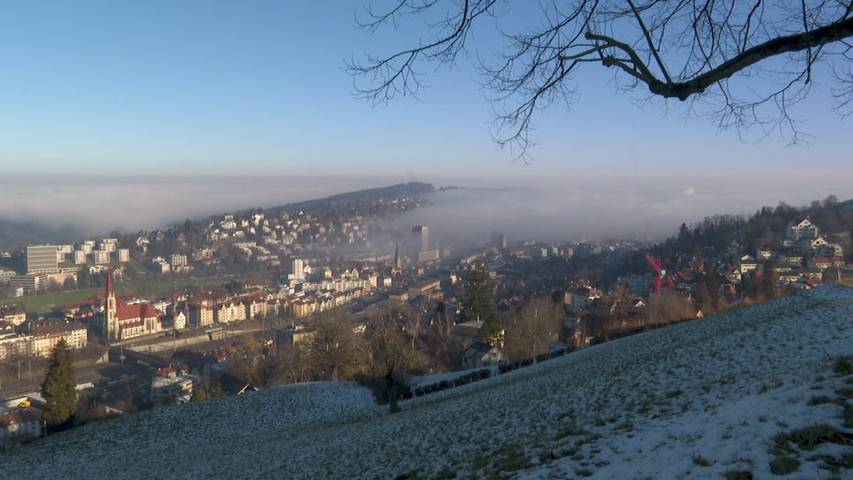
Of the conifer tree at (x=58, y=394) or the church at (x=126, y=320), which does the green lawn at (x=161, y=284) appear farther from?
the conifer tree at (x=58, y=394)

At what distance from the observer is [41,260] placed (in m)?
78.1

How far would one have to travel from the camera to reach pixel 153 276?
83688mm

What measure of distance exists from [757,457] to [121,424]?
1655 cm

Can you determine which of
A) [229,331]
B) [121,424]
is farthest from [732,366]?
[229,331]

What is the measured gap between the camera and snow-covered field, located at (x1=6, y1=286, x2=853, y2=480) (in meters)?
4.51

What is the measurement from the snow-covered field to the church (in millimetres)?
36779

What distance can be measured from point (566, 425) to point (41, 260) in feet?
302

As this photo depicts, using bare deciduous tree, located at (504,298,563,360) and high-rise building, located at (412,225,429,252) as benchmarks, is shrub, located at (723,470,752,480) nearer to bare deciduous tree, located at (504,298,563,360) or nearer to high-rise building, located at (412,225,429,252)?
bare deciduous tree, located at (504,298,563,360)

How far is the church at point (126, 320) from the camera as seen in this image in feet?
156

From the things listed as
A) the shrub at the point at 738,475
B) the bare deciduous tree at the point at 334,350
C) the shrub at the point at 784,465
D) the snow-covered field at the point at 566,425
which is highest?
the shrub at the point at 784,465

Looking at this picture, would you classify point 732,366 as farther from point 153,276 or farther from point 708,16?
point 153,276

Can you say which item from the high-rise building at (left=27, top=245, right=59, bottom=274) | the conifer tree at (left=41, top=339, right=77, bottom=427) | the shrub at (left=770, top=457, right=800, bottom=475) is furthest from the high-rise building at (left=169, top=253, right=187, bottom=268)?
the shrub at (left=770, top=457, right=800, bottom=475)

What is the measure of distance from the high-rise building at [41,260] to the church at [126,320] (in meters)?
34.4

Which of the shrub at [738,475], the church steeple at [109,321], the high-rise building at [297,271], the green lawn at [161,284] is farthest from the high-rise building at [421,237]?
the shrub at [738,475]
